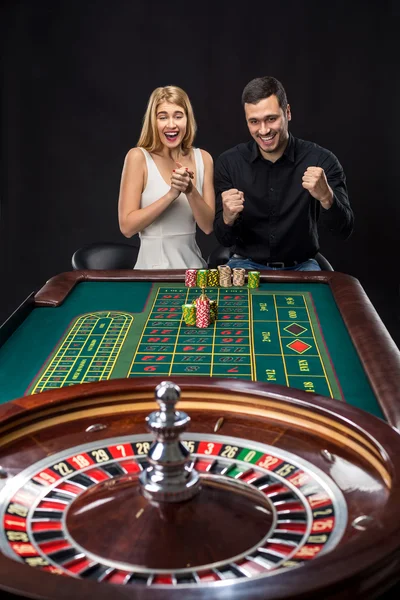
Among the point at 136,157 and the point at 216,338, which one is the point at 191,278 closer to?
the point at 216,338

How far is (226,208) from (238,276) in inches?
24.5

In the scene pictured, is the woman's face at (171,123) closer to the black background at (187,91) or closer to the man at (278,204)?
the man at (278,204)

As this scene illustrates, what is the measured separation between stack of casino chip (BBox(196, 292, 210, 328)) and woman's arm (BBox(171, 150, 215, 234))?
113 cm

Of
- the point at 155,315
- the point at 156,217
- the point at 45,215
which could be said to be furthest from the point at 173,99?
the point at 45,215

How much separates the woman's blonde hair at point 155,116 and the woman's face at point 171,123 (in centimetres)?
2

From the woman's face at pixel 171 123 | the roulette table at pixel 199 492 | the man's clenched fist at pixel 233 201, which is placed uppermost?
the woman's face at pixel 171 123

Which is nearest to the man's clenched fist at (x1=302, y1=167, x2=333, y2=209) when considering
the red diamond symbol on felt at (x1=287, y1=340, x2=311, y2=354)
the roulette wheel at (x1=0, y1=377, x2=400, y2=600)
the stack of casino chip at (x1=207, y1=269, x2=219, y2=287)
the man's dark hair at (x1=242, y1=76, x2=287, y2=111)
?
the man's dark hair at (x1=242, y1=76, x2=287, y2=111)

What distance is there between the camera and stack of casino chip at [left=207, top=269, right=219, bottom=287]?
115 inches

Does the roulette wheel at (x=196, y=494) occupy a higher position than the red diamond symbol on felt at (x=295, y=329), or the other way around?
the roulette wheel at (x=196, y=494)

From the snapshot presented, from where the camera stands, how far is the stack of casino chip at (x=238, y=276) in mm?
2902

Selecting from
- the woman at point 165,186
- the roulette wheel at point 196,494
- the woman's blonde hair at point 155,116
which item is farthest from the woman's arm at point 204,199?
the roulette wheel at point 196,494

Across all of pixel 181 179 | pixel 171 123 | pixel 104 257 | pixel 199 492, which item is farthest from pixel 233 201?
pixel 199 492

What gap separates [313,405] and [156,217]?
2.63 meters

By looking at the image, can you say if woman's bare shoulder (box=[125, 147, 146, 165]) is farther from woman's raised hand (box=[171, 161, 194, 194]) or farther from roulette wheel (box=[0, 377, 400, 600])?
roulette wheel (box=[0, 377, 400, 600])
